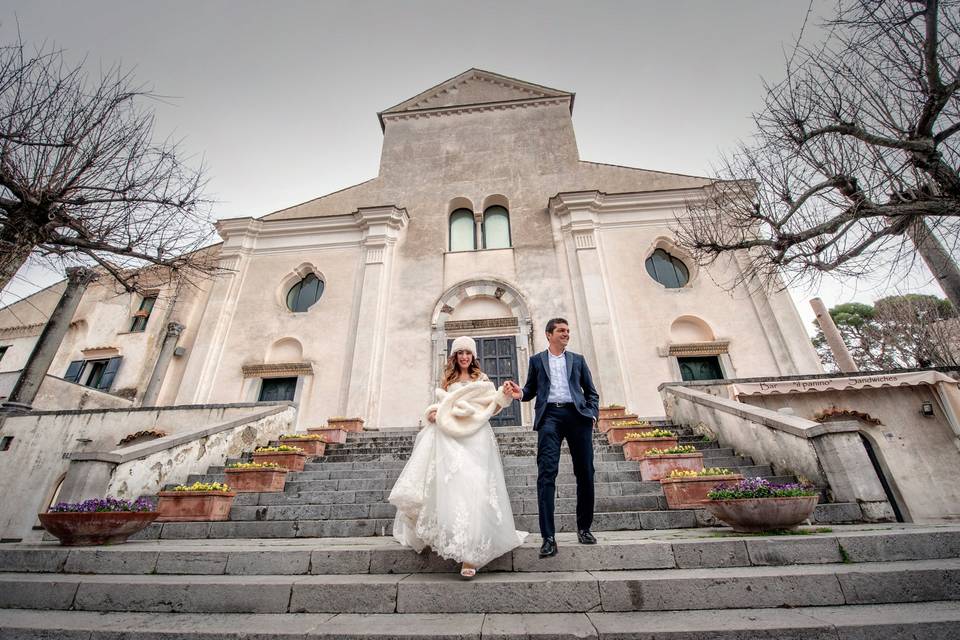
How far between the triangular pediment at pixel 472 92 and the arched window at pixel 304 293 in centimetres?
881

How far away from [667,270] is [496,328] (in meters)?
5.75

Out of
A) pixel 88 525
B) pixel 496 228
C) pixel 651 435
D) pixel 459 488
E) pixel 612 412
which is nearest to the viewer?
pixel 459 488

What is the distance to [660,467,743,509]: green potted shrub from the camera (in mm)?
4812

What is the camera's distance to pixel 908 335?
16.9 metres

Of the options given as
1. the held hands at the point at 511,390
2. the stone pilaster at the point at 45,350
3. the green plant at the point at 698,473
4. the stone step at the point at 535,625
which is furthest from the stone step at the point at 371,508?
the stone pilaster at the point at 45,350

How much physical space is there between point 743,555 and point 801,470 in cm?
313

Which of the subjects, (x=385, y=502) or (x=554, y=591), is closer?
(x=554, y=591)

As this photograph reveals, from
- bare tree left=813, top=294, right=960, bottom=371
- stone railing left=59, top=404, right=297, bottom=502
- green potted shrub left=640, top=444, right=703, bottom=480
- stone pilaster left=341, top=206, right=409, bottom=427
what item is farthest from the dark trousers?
bare tree left=813, top=294, right=960, bottom=371

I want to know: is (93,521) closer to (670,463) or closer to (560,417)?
(560,417)

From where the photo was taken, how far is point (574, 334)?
12.1 meters

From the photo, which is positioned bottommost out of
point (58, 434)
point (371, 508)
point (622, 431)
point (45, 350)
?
point (371, 508)

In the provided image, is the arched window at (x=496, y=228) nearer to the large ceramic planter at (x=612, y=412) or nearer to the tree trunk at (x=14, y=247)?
the large ceramic planter at (x=612, y=412)

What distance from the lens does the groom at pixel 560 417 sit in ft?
11.0

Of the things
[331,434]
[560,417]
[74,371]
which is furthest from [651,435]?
[74,371]
